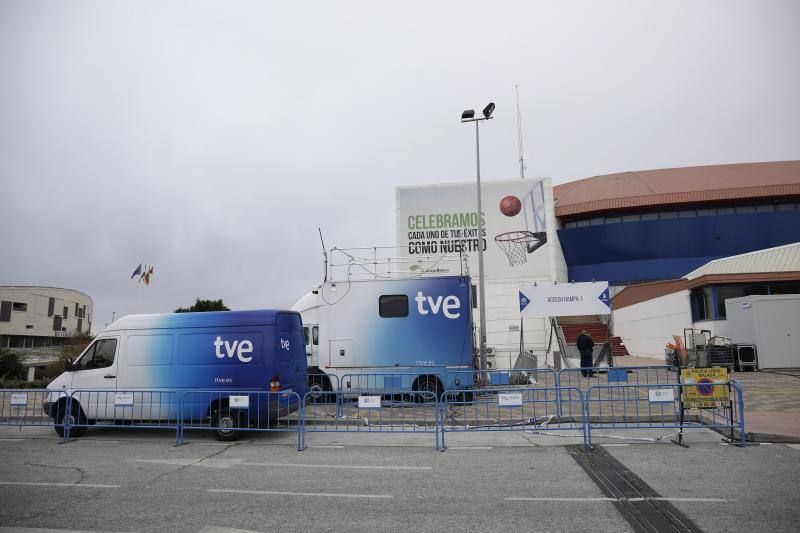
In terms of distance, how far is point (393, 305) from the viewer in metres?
14.2

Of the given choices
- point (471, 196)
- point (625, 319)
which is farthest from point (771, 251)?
point (471, 196)

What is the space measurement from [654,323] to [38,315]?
79.6 metres

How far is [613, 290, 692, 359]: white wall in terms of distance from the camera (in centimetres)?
2561

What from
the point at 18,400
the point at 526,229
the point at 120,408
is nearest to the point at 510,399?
the point at 120,408

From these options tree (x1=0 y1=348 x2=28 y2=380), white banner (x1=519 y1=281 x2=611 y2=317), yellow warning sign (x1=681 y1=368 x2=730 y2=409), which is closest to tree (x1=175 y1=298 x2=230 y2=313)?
tree (x1=0 y1=348 x2=28 y2=380)

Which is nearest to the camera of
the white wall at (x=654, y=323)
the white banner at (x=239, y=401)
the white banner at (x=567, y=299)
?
the white banner at (x=239, y=401)

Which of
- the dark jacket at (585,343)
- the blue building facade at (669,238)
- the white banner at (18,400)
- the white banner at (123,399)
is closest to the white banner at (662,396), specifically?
the white banner at (123,399)

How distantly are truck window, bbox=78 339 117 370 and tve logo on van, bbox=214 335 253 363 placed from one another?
7.80ft

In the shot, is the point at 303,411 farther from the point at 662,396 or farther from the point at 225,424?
the point at 662,396

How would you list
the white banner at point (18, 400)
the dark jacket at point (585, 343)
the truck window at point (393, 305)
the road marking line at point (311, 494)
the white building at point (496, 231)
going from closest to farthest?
the road marking line at point (311, 494) < the white banner at point (18, 400) < the truck window at point (393, 305) < the dark jacket at point (585, 343) < the white building at point (496, 231)

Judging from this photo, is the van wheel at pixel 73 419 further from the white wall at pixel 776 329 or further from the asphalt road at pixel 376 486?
the white wall at pixel 776 329

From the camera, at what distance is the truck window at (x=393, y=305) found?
1412 centimetres

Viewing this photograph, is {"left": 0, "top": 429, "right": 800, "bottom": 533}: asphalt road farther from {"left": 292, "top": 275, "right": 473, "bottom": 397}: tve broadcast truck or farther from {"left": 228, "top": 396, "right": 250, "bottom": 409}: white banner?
{"left": 292, "top": 275, "right": 473, "bottom": 397}: tve broadcast truck

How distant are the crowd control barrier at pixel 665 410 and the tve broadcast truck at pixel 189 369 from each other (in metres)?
6.02
